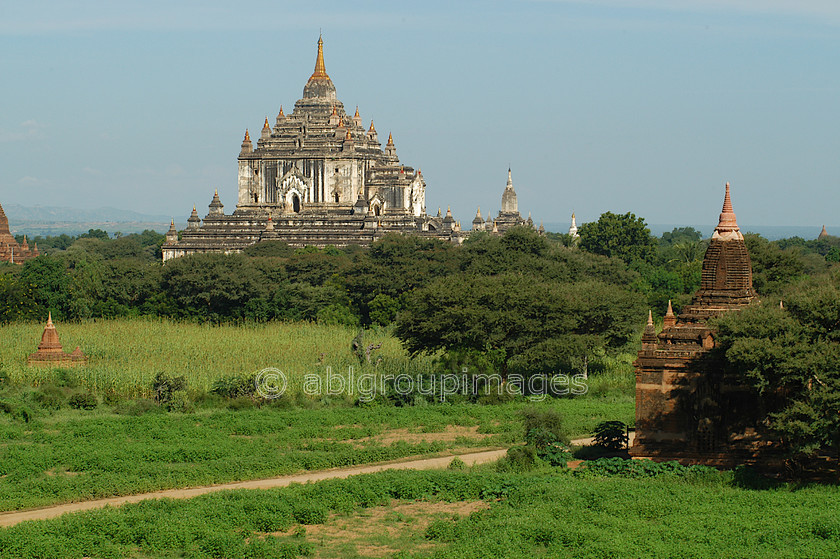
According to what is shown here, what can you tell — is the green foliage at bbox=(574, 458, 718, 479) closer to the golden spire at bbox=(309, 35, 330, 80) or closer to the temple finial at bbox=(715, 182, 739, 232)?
the temple finial at bbox=(715, 182, 739, 232)

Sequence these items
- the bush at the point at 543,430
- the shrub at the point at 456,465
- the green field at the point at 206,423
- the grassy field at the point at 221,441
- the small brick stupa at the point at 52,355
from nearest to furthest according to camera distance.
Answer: the grassy field at the point at 221,441 → the green field at the point at 206,423 → the shrub at the point at 456,465 → the bush at the point at 543,430 → the small brick stupa at the point at 52,355

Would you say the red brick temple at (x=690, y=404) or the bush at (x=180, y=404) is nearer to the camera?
the red brick temple at (x=690, y=404)

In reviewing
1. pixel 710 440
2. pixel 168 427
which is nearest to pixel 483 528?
pixel 710 440

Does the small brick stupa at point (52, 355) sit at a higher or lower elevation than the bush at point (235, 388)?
higher

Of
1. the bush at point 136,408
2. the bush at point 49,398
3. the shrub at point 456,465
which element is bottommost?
the shrub at point 456,465

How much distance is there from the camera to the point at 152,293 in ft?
216

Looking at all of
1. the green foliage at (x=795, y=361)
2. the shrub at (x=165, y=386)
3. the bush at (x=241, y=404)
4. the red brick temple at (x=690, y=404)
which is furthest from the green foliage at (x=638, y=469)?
the shrub at (x=165, y=386)

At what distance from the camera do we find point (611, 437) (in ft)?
100

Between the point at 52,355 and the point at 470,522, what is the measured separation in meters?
25.8

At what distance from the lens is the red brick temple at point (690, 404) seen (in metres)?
28.3

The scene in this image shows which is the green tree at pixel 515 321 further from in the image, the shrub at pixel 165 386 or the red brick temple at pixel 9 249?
the red brick temple at pixel 9 249

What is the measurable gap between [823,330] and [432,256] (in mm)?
45681

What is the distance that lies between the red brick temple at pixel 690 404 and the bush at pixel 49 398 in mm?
17438

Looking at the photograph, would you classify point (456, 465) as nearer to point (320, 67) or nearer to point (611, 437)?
point (611, 437)
